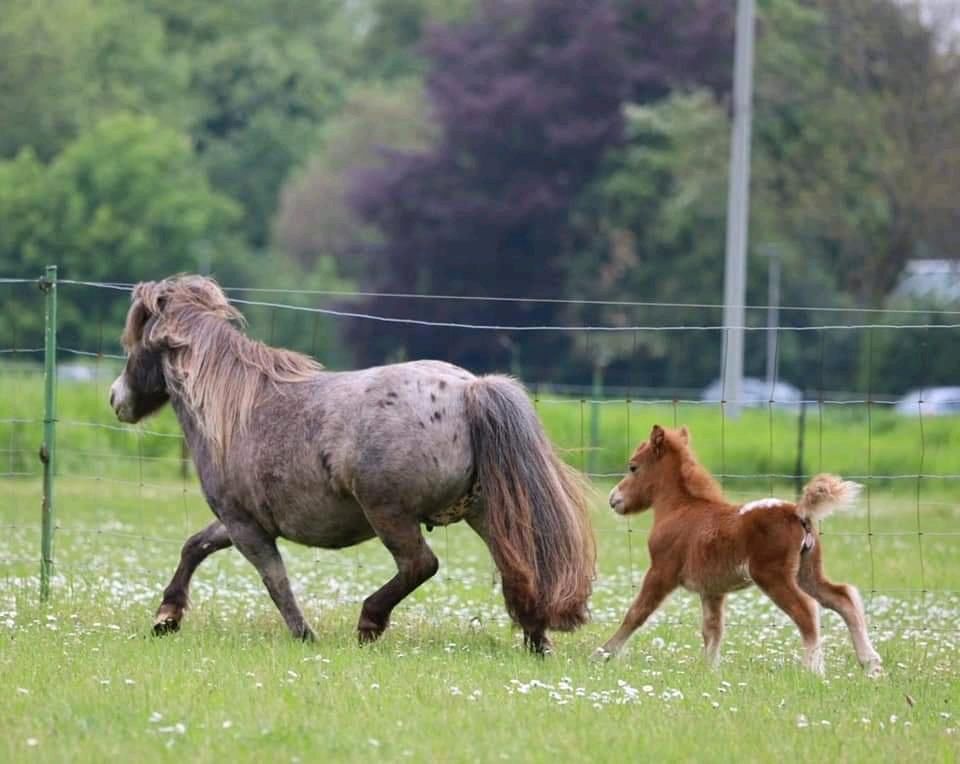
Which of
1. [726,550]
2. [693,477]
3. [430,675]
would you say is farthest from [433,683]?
[693,477]

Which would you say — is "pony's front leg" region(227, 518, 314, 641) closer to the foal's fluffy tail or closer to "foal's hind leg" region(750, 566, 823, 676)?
"foal's hind leg" region(750, 566, 823, 676)

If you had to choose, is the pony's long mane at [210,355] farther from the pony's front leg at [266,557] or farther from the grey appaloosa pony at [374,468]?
the pony's front leg at [266,557]

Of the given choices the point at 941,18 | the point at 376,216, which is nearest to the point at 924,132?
the point at 941,18

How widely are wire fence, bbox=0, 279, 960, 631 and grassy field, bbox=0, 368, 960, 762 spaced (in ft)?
0.47

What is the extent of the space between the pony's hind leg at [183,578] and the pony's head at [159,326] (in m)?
0.97

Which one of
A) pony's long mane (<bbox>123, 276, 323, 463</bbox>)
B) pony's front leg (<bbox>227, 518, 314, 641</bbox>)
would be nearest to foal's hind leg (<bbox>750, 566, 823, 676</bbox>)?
pony's front leg (<bbox>227, 518, 314, 641</bbox>)

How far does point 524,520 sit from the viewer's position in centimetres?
940

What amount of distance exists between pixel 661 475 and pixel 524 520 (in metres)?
1.19

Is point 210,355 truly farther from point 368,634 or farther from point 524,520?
point 524,520

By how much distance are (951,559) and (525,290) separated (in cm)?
3439

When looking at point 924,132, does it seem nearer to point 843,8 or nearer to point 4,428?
point 843,8

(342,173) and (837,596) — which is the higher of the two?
(342,173)

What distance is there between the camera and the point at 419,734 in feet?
22.7

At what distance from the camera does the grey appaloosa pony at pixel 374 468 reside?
9.39 m
